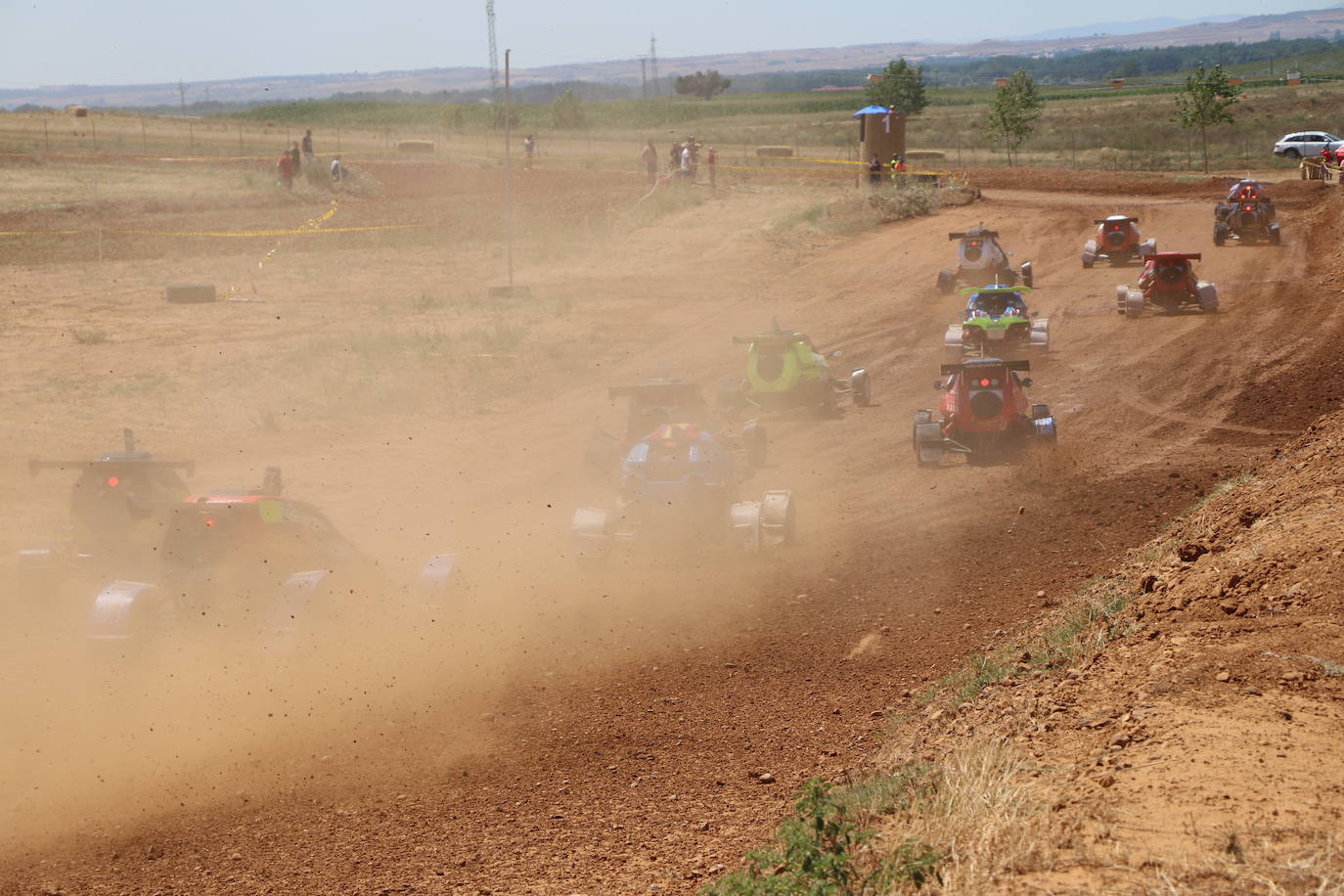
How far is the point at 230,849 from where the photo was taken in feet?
28.0

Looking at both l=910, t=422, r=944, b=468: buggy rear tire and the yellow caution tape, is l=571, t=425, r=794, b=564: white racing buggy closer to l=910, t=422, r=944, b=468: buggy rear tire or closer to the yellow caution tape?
l=910, t=422, r=944, b=468: buggy rear tire

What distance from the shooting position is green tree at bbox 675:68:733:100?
598 feet

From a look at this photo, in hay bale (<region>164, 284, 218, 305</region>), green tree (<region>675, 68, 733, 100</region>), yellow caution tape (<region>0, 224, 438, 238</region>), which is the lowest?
hay bale (<region>164, 284, 218, 305</region>)

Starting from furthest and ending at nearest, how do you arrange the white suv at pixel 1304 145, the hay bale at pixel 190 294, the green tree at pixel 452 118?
the green tree at pixel 452 118 → the white suv at pixel 1304 145 → the hay bale at pixel 190 294

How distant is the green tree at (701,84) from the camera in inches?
7170

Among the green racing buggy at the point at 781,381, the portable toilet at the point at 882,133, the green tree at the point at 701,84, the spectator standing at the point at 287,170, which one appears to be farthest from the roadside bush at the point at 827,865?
the green tree at the point at 701,84

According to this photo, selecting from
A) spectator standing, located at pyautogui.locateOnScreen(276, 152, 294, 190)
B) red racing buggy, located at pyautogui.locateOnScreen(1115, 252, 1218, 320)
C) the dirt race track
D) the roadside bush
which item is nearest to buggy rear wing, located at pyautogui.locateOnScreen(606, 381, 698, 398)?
the dirt race track

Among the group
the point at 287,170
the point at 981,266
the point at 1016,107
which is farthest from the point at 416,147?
the point at 981,266

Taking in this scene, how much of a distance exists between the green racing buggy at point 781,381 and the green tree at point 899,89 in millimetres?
69701

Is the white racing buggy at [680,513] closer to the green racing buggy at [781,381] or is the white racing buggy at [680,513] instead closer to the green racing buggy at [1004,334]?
the green racing buggy at [781,381]

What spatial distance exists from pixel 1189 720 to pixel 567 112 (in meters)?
96.7

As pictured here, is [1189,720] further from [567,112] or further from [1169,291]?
[567,112]

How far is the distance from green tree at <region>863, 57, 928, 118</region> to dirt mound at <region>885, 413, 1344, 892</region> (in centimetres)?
8123

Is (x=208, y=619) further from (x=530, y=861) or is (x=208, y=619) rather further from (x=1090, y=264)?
(x=1090, y=264)
